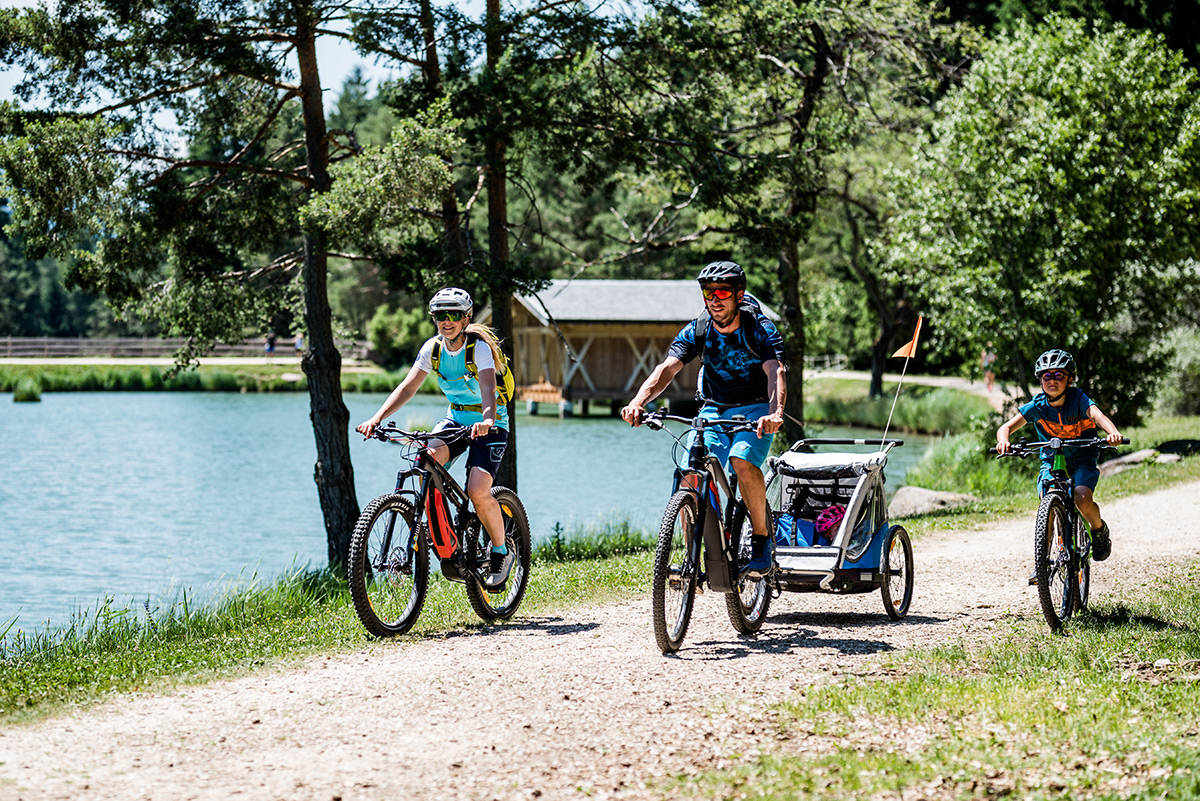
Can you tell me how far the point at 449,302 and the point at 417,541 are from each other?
4.78 ft

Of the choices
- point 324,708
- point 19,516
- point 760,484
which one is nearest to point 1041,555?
point 760,484

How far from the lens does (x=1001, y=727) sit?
5250mm

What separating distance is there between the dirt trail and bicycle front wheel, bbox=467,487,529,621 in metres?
0.19

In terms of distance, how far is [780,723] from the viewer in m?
5.36

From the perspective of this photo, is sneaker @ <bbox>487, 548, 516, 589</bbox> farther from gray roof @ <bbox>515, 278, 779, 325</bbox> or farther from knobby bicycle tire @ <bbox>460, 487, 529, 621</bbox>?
gray roof @ <bbox>515, 278, 779, 325</bbox>

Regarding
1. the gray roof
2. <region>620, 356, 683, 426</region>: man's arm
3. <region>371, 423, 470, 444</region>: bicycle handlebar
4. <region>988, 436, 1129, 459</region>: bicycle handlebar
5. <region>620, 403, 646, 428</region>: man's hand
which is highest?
the gray roof

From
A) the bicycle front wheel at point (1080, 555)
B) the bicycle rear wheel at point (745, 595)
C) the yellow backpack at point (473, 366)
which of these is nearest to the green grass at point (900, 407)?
the bicycle front wheel at point (1080, 555)

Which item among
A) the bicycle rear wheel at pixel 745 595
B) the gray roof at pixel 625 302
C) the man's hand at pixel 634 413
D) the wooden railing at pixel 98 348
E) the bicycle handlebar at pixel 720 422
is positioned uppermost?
the gray roof at pixel 625 302

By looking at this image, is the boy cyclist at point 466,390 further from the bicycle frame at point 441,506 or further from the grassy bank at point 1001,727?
the grassy bank at point 1001,727

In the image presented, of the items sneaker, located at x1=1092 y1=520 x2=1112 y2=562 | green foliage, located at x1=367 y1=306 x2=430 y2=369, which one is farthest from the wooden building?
sneaker, located at x1=1092 y1=520 x2=1112 y2=562

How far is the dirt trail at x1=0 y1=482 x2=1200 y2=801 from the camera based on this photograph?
4.67 metres

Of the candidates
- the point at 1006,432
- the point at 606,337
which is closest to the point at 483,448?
the point at 1006,432

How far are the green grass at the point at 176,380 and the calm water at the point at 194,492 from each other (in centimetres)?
1229

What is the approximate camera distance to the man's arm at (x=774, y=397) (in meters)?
6.49
